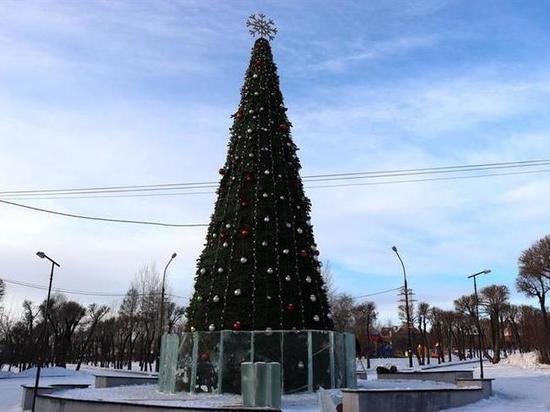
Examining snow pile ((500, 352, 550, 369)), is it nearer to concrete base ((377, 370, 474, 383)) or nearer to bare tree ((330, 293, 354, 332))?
bare tree ((330, 293, 354, 332))

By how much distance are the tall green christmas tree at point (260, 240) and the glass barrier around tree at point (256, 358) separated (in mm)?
397

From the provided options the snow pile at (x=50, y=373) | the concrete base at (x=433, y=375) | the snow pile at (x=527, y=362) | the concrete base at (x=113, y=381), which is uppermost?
the snow pile at (x=527, y=362)

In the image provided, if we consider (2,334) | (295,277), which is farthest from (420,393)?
(2,334)

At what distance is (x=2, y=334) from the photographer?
7231 centimetres

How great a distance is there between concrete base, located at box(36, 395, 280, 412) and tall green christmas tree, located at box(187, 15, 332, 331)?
4257mm

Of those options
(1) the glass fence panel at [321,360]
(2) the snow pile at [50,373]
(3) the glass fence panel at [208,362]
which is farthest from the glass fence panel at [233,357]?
(2) the snow pile at [50,373]

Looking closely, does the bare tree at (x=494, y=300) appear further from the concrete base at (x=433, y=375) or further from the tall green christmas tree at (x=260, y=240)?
the tall green christmas tree at (x=260, y=240)

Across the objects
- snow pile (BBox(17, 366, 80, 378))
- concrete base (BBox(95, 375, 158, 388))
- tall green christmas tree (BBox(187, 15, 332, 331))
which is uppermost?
tall green christmas tree (BBox(187, 15, 332, 331))

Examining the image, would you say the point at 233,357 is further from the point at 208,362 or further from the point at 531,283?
the point at 531,283

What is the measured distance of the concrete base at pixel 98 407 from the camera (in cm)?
1015

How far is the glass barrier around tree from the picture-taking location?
14.8 m

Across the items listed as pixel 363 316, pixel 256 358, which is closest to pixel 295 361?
pixel 256 358

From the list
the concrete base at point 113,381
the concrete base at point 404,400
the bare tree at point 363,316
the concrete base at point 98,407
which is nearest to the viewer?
the concrete base at point 98,407

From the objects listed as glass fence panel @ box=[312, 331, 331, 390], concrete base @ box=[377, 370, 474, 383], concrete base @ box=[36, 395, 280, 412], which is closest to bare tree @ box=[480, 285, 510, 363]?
concrete base @ box=[377, 370, 474, 383]
